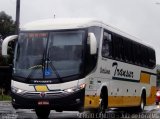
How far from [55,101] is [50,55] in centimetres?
156

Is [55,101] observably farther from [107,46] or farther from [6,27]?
[6,27]

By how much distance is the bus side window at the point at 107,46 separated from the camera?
1991 cm

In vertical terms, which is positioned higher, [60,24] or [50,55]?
[60,24]

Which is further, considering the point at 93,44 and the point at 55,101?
the point at 93,44

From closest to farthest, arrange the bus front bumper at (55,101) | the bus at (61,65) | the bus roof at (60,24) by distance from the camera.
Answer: the bus front bumper at (55,101) < the bus at (61,65) < the bus roof at (60,24)

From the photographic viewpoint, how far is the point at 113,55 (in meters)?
21.2

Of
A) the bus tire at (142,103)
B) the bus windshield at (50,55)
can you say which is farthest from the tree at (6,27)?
the bus windshield at (50,55)

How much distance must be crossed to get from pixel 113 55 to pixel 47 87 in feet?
13.8

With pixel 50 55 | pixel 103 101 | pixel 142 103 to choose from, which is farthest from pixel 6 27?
pixel 50 55

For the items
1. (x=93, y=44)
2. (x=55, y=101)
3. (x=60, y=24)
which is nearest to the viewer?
(x=55, y=101)

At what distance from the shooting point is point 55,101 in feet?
57.8

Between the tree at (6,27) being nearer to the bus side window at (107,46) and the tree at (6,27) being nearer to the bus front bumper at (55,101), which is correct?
the bus side window at (107,46)

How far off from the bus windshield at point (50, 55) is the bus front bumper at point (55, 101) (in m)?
0.62

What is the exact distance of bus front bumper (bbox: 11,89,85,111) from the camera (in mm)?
17594
